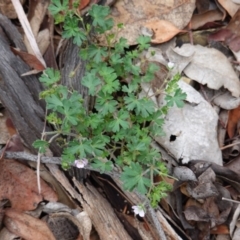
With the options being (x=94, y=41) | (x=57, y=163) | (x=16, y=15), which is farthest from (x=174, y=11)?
(x=57, y=163)

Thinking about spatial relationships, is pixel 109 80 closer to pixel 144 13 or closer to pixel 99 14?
pixel 99 14

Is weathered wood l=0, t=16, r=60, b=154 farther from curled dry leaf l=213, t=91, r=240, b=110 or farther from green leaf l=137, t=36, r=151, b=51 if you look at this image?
curled dry leaf l=213, t=91, r=240, b=110

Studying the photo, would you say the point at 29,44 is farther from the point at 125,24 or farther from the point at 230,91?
the point at 230,91

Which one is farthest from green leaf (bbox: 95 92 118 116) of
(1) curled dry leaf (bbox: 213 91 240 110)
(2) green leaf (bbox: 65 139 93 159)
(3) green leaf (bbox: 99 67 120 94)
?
(1) curled dry leaf (bbox: 213 91 240 110)

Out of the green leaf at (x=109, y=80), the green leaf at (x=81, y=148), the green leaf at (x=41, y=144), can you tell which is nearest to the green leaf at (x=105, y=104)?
the green leaf at (x=109, y=80)

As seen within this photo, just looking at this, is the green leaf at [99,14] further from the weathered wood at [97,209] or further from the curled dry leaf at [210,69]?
the weathered wood at [97,209]

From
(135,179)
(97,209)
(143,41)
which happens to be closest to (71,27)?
(143,41)
